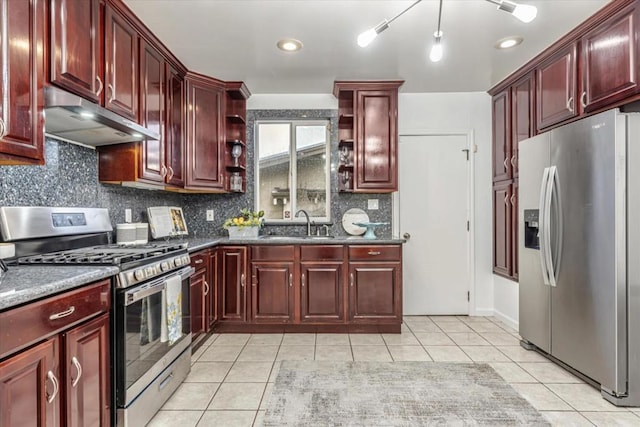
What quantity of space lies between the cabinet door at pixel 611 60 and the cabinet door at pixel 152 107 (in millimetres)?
3138

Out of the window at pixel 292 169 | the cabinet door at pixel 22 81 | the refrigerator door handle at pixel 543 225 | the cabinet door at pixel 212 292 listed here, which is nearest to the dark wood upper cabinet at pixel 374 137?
the window at pixel 292 169

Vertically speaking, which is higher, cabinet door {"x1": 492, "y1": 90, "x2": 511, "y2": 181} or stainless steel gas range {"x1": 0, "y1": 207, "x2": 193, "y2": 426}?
cabinet door {"x1": 492, "y1": 90, "x2": 511, "y2": 181}

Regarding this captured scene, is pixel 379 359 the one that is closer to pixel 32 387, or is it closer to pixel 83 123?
pixel 32 387

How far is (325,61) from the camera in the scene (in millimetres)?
3080

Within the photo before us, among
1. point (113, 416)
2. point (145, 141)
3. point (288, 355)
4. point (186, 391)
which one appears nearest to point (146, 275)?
point (113, 416)

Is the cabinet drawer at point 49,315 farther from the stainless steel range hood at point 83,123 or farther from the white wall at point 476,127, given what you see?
the white wall at point 476,127

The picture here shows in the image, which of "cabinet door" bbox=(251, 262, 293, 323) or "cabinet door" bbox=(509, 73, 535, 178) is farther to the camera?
"cabinet door" bbox=(251, 262, 293, 323)

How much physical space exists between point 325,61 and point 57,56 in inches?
77.8

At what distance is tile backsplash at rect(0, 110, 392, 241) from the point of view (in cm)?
196

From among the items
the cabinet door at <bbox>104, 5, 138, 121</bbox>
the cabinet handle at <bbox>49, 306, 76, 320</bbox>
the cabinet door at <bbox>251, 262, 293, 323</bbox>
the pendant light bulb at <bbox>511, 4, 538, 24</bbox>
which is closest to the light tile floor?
the cabinet door at <bbox>251, 262, 293, 323</bbox>

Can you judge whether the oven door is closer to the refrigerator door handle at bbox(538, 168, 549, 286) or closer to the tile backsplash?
the tile backsplash

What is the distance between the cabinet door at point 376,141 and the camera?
3578 mm

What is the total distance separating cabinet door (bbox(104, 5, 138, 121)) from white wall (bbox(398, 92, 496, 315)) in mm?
2648

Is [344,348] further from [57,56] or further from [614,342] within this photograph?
[57,56]
